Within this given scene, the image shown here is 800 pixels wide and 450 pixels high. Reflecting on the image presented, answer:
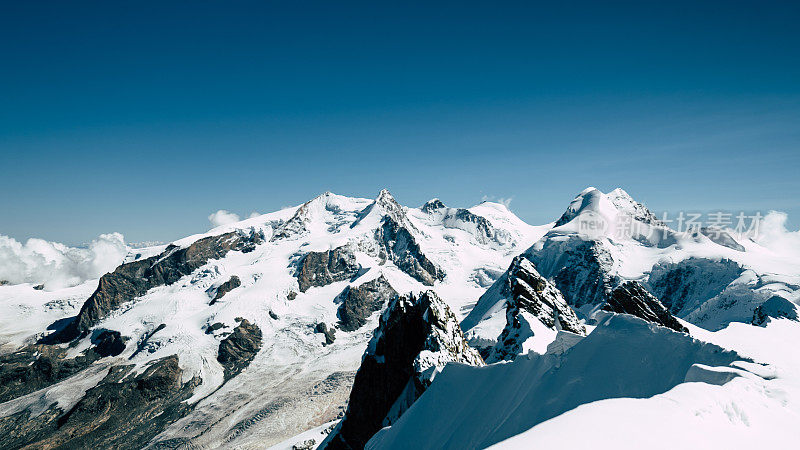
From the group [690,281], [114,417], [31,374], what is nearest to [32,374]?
[31,374]

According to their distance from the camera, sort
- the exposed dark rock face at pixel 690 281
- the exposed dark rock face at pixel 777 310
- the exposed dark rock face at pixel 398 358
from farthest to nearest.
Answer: the exposed dark rock face at pixel 690 281
the exposed dark rock face at pixel 777 310
the exposed dark rock face at pixel 398 358

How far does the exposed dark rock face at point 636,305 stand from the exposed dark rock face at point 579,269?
7866cm

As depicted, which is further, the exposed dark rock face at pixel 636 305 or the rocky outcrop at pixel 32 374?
the rocky outcrop at pixel 32 374

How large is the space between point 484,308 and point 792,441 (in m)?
106

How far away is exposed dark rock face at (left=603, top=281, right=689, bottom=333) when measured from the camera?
6581 centimetres

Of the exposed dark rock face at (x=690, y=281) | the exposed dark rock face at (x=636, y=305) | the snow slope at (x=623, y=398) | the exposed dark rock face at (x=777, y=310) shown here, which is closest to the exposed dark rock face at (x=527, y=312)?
the exposed dark rock face at (x=636, y=305)

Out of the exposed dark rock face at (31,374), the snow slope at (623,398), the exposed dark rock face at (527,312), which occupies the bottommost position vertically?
the exposed dark rock face at (31,374)

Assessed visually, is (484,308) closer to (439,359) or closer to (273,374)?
(439,359)

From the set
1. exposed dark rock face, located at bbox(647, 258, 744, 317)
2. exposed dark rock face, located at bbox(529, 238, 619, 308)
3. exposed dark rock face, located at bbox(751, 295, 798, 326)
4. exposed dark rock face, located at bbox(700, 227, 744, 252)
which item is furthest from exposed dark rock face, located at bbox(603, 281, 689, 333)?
exposed dark rock face, located at bbox(700, 227, 744, 252)

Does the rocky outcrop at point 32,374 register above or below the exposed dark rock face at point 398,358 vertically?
below

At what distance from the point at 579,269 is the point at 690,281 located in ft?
124

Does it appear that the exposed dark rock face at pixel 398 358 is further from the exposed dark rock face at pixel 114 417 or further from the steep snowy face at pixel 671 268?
the exposed dark rock face at pixel 114 417

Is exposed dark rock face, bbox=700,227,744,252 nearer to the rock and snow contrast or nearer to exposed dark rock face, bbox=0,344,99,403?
the rock and snow contrast

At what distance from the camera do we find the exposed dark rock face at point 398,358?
40.2m
